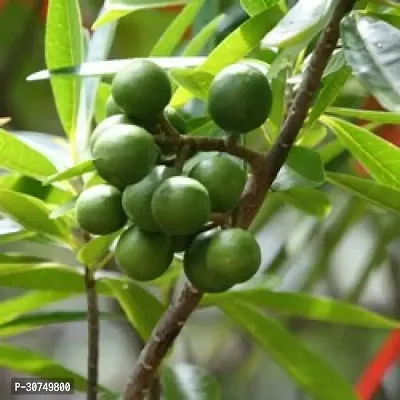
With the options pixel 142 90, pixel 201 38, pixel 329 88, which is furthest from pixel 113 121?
pixel 201 38

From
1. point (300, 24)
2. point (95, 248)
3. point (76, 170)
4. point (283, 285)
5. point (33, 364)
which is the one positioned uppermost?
point (300, 24)

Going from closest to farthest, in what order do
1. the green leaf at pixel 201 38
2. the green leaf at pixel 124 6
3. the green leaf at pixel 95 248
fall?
the green leaf at pixel 124 6 < the green leaf at pixel 95 248 < the green leaf at pixel 201 38

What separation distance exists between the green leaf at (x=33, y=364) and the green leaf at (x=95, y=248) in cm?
20

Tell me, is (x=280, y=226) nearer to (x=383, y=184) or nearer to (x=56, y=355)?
(x=56, y=355)

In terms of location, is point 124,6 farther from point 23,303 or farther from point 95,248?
point 23,303

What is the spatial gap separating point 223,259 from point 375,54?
5.3 inches

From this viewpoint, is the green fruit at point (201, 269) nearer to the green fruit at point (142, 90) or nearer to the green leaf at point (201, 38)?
the green fruit at point (142, 90)

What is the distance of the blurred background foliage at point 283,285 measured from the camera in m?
1.20

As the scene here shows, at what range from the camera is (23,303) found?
0.77m

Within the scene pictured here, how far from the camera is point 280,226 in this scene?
3.92ft

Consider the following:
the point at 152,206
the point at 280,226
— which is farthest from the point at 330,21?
the point at 280,226

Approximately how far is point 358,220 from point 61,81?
2.27ft

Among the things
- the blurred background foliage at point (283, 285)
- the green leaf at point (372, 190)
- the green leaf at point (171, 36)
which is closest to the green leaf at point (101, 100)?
the green leaf at point (171, 36)

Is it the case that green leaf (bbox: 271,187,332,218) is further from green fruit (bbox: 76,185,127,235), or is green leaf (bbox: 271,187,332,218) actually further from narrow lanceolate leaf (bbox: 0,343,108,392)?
narrow lanceolate leaf (bbox: 0,343,108,392)
